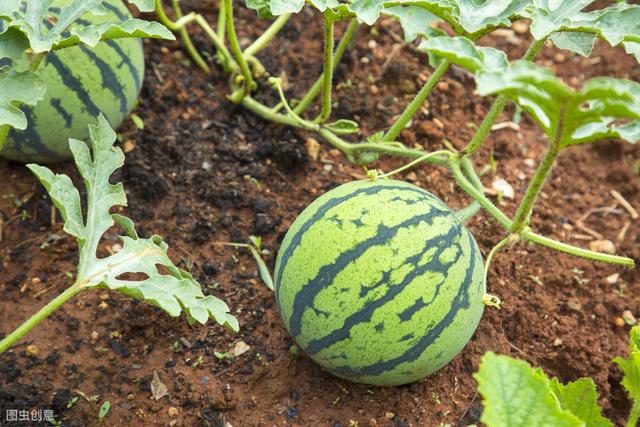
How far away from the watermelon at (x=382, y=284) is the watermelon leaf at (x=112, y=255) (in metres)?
0.27

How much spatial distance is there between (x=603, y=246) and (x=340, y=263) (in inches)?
57.8

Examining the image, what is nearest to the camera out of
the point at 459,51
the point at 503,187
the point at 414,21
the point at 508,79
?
the point at 508,79

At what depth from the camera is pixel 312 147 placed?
10.3ft

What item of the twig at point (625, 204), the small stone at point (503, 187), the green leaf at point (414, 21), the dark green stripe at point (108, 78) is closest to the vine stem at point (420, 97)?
the green leaf at point (414, 21)

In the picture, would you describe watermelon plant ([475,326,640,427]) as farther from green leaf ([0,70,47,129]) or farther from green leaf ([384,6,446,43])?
green leaf ([0,70,47,129])

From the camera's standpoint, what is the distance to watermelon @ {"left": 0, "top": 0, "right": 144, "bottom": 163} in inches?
102

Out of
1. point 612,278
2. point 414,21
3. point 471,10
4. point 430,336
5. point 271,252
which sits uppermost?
point 471,10

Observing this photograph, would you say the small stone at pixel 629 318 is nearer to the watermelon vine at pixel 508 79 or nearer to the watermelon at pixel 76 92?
the watermelon vine at pixel 508 79

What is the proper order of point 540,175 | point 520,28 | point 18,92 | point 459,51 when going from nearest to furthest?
point 459,51
point 540,175
point 18,92
point 520,28

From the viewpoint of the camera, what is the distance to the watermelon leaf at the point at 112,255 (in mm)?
1985

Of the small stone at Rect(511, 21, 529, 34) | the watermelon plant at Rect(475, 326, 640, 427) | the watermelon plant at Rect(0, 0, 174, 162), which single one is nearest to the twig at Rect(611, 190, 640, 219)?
the small stone at Rect(511, 21, 529, 34)

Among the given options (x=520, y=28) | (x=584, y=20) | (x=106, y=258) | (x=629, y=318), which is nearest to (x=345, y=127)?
(x=584, y=20)

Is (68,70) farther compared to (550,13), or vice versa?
(68,70)

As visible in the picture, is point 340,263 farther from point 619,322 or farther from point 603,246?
point 603,246
